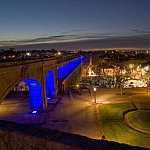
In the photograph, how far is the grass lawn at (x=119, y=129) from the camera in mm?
23427

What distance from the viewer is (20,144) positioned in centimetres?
476

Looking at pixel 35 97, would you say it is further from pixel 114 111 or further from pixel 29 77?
pixel 114 111

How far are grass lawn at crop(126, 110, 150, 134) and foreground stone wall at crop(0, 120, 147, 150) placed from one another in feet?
74.1

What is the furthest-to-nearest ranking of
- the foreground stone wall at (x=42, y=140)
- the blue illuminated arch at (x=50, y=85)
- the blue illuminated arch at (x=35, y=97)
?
1. the blue illuminated arch at (x=50, y=85)
2. the blue illuminated arch at (x=35, y=97)
3. the foreground stone wall at (x=42, y=140)

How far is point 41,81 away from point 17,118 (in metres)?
7.01

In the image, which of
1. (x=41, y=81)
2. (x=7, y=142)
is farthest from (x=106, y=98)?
(x=7, y=142)

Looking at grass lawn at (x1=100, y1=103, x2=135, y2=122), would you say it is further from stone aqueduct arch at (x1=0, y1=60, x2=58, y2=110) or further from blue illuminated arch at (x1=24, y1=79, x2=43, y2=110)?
stone aqueduct arch at (x1=0, y1=60, x2=58, y2=110)

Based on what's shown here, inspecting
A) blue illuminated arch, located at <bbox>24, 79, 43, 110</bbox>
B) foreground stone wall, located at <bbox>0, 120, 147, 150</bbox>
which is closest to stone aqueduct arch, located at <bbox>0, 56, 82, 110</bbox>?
blue illuminated arch, located at <bbox>24, 79, 43, 110</bbox>

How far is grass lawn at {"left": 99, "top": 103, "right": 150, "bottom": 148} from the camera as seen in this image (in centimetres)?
2343

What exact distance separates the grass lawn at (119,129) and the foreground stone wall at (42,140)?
1843 cm

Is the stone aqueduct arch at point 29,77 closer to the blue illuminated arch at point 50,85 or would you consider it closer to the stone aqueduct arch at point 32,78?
the stone aqueduct arch at point 32,78

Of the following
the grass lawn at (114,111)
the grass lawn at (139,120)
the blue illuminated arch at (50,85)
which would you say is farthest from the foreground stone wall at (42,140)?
the blue illuminated arch at (50,85)

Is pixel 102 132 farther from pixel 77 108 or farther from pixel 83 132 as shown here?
pixel 77 108

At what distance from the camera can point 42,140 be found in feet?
14.7
